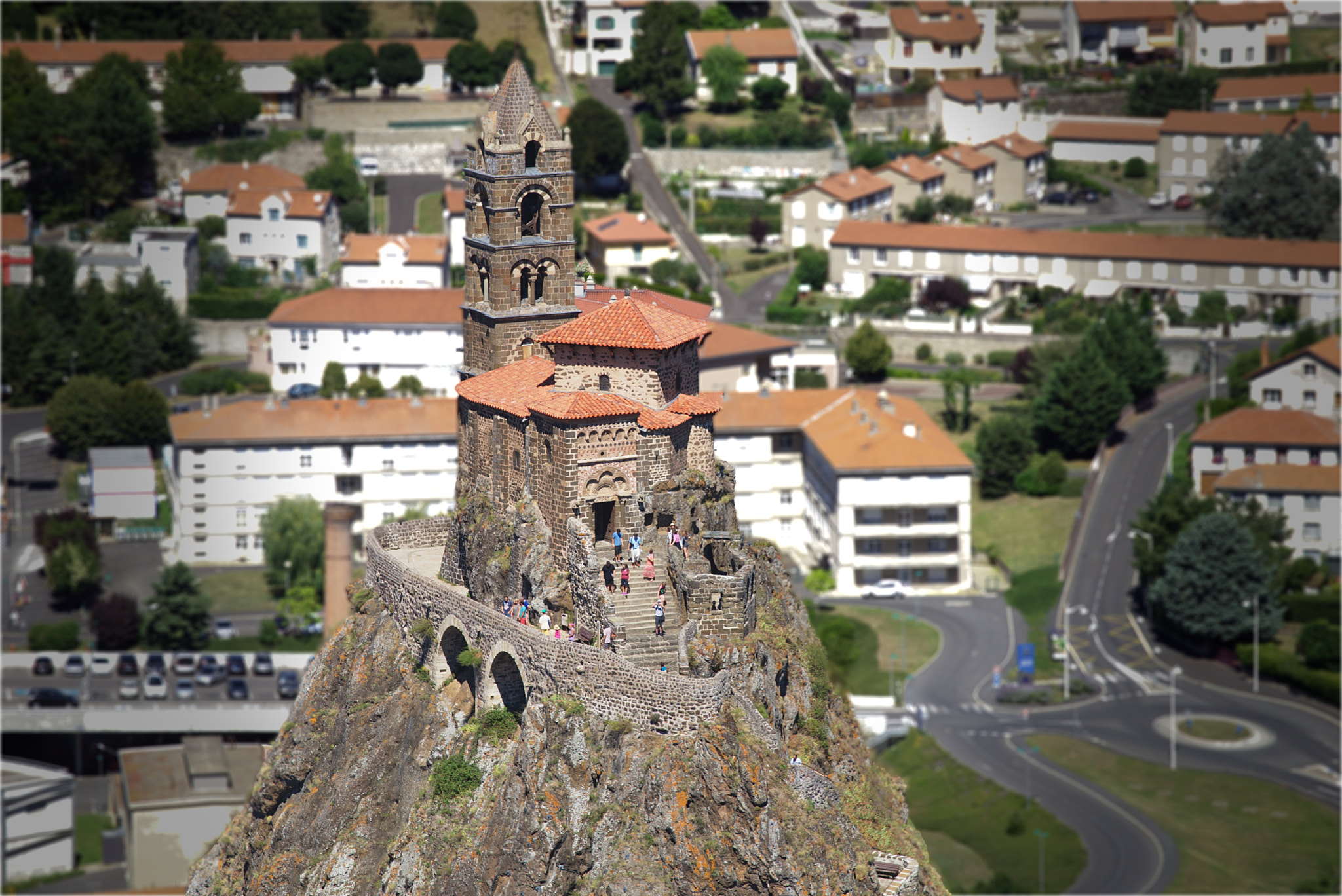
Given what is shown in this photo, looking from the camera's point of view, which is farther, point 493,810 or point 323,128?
point 323,128

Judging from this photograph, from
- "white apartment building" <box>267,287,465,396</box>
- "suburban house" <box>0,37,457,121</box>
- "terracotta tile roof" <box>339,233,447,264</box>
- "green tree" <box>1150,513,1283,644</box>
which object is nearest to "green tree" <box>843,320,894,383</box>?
"white apartment building" <box>267,287,465,396</box>

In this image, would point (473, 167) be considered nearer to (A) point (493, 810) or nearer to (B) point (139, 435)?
(A) point (493, 810)

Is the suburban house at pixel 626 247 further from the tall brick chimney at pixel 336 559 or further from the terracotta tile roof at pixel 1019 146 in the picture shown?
the tall brick chimney at pixel 336 559

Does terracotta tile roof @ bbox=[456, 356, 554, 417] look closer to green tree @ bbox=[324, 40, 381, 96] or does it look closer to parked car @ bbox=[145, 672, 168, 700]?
parked car @ bbox=[145, 672, 168, 700]

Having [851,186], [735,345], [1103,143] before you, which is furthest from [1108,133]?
[735,345]

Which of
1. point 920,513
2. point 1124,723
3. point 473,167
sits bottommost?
point 1124,723

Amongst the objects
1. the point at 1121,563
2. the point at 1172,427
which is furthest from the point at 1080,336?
the point at 1121,563
